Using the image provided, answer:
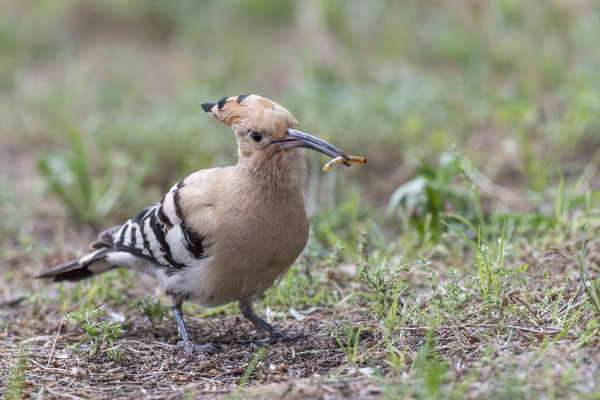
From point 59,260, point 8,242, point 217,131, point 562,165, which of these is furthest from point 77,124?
point 562,165

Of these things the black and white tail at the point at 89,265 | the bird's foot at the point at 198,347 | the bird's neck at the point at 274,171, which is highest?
the bird's neck at the point at 274,171

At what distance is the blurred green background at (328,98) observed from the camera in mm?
5152

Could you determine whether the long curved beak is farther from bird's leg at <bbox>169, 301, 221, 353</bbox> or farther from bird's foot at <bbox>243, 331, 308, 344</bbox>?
bird's leg at <bbox>169, 301, 221, 353</bbox>

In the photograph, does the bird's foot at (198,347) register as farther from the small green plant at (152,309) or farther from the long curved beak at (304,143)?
the long curved beak at (304,143)

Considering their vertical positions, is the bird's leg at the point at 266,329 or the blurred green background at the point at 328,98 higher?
the blurred green background at the point at 328,98

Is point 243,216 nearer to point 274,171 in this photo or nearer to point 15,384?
point 274,171

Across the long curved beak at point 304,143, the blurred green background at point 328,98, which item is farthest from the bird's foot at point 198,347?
the blurred green background at point 328,98

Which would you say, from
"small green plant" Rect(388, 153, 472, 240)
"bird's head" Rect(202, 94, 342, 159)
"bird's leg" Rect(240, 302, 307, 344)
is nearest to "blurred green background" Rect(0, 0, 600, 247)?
"small green plant" Rect(388, 153, 472, 240)

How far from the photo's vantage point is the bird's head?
123 inches

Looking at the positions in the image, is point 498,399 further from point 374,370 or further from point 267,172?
point 267,172

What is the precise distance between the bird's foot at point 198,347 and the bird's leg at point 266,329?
0.64 feet

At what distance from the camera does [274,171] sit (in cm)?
320

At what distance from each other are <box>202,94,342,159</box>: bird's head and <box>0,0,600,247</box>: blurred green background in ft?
3.78

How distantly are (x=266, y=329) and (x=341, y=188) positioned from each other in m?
1.75
